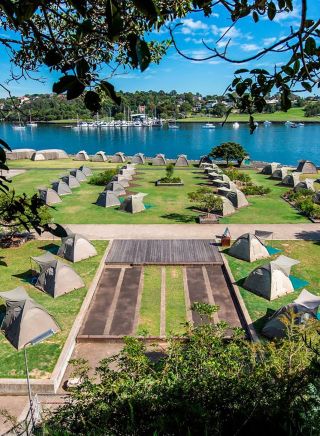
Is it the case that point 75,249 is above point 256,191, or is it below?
below

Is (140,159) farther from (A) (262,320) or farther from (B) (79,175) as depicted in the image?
(A) (262,320)

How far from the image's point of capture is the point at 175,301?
19297mm

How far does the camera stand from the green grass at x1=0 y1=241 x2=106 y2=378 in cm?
1438

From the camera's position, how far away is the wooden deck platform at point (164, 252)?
23625 millimetres

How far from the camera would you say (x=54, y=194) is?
124 ft

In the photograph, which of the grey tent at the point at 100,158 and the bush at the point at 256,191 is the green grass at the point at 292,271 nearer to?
the bush at the point at 256,191

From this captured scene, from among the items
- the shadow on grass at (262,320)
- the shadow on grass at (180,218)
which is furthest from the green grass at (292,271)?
the shadow on grass at (180,218)

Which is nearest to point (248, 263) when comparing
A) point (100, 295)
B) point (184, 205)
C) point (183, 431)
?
point (100, 295)

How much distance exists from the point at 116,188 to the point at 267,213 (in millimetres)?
16155

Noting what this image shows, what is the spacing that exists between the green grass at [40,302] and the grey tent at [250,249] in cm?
915

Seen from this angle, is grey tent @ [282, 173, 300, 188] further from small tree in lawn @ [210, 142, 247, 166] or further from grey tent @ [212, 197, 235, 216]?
grey tent @ [212, 197, 235, 216]

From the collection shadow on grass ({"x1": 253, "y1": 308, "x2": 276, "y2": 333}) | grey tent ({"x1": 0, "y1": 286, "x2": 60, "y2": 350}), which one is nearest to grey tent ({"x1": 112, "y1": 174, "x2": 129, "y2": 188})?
grey tent ({"x1": 0, "y1": 286, "x2": 60, "y2": 350})

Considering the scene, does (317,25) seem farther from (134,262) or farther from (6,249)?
(6,249)

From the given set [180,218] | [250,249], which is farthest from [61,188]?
[250,249]
